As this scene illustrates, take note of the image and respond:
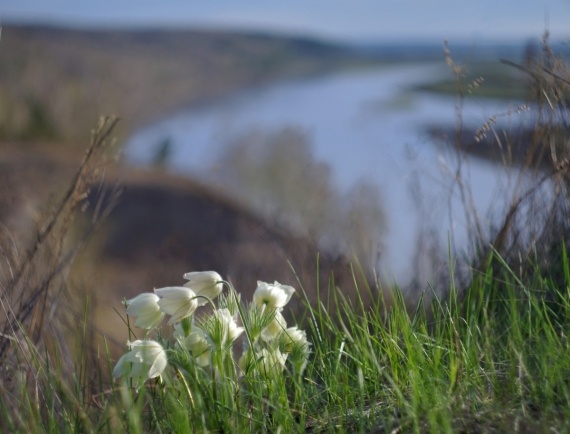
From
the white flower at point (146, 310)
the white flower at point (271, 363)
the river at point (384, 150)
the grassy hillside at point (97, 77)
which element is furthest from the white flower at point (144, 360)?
the grassy hillside at point (97, 77)

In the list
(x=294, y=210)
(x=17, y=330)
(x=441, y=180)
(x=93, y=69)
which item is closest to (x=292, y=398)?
(x=17, y=330)

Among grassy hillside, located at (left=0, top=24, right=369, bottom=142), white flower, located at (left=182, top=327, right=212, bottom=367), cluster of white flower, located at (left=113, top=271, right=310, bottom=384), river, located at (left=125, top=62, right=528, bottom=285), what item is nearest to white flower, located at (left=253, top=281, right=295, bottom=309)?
cluster of white flower, located at (left=113, top=271, right=310, bottom=384)

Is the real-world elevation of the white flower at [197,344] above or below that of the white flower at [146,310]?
below

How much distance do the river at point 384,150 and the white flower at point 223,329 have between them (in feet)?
1.12

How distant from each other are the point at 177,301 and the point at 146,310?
0.07 meters

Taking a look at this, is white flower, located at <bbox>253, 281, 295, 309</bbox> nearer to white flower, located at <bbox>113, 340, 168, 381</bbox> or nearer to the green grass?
the green grass

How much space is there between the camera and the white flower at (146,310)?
155cm

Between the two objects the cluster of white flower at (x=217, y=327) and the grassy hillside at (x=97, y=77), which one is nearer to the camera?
the cluster of white flower at (x=217, y=327)

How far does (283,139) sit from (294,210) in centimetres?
130

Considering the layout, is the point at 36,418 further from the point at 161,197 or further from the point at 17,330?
the point at 161,197

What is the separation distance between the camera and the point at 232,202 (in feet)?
26.6

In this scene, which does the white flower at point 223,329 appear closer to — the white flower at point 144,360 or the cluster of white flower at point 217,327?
the cluster of white flower at point 217,327

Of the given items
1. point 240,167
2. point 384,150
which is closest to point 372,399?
point 384,150

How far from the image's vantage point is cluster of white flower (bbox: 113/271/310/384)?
1.54 meters
